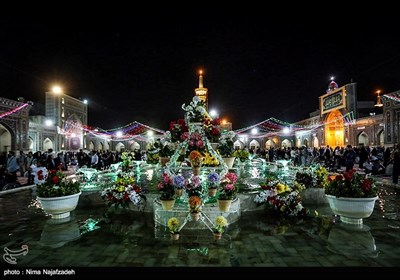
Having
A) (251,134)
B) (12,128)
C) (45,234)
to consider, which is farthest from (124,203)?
(251,134)

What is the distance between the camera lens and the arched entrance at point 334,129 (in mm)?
36469

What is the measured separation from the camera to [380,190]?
10.1 metres

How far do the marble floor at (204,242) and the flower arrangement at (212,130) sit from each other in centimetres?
450

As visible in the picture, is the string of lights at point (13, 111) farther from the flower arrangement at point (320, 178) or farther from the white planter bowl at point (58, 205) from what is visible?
the flower arrangement at point (320, 178)

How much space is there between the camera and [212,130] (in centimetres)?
1074

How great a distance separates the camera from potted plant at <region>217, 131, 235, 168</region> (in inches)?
403

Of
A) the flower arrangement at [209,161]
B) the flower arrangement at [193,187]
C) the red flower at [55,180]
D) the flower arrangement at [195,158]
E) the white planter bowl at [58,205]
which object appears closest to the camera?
the flower arrangement at [193,187]

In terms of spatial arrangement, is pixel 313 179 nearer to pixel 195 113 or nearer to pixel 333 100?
pixel 195 113

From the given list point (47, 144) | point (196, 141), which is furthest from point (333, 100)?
point (47, 144)

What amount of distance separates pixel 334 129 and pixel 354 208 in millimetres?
37036

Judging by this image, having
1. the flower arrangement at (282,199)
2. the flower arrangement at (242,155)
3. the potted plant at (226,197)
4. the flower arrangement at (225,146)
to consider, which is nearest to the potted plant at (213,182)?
the potted plant at (226,197)

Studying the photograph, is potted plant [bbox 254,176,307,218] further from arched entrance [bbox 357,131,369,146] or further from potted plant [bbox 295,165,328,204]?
arched entrance [bbox 357,131,369,146]
